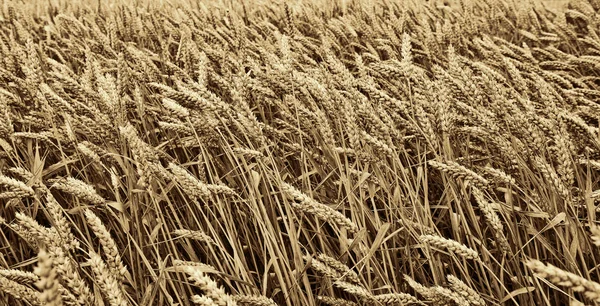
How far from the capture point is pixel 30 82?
199cm

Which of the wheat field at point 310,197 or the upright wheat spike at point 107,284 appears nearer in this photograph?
the upright wheat spike at point 107,284

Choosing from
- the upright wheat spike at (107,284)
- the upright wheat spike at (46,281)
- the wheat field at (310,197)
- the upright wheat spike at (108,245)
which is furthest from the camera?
the wheat field at (310,197)

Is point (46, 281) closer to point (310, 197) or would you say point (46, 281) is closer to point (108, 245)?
point (108, 245)

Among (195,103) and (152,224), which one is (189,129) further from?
(152,224)

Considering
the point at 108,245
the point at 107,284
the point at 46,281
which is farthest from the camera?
the point at 108,245

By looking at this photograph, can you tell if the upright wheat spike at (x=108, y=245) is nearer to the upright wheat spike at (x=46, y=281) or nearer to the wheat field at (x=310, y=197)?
the wheat field at (x=310, y=197)

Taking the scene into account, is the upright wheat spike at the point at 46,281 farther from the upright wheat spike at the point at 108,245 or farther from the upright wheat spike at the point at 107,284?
the upright wheat spike at the point at 108,245


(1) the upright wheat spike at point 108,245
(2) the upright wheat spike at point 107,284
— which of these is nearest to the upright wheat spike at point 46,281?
(2) the upright wheat spike at point 107,284

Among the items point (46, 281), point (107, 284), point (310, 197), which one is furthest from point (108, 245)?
point (310, 197)

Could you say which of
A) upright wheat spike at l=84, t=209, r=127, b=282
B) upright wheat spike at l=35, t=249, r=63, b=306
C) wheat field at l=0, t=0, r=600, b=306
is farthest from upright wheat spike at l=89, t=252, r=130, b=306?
upright wheat spike at l=35, t=249, r=63, b=306

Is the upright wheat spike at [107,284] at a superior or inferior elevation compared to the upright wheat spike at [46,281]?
inferior

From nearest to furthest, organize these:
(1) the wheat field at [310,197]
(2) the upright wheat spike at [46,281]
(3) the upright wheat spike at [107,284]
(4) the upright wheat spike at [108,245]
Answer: (2) the upright wheat spike at [46,281]
(3) the upright wheat spike at [107,284]
(4) the upright wheat spike at [108,245]
(1) the wheat field at [310,197]

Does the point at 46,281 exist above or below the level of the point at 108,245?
above

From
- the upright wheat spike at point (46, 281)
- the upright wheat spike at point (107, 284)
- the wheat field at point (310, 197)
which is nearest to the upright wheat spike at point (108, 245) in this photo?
the wheat field at point (310, 197)
